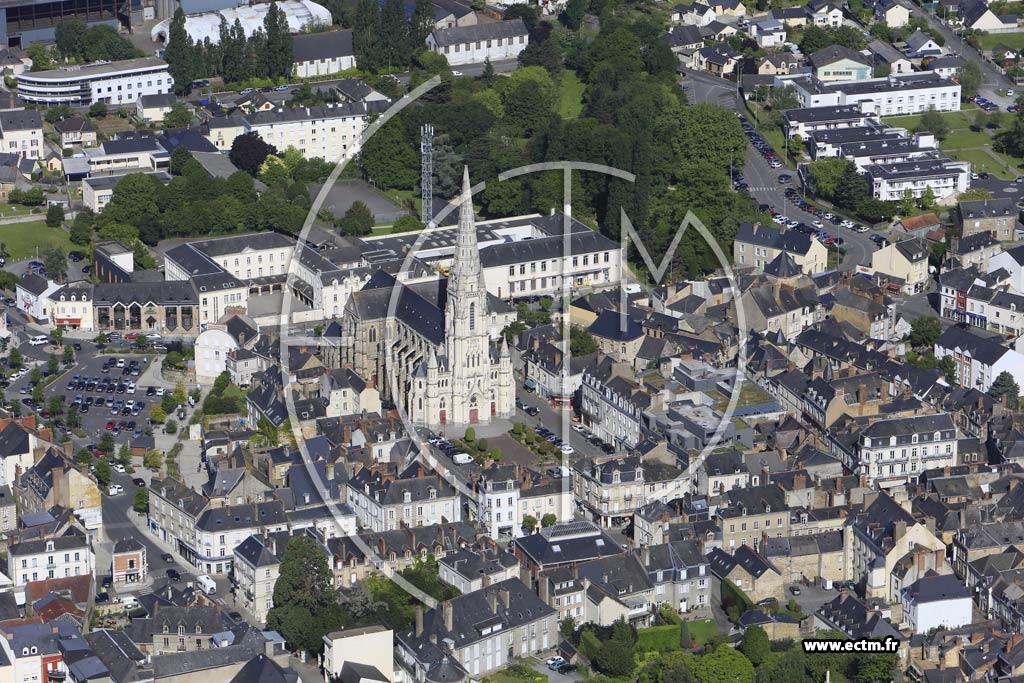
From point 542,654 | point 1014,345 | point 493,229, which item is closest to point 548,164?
point 493,229

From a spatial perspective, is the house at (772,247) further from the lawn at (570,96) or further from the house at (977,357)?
the lawn at (570,96)

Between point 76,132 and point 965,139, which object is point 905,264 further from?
point 76,132

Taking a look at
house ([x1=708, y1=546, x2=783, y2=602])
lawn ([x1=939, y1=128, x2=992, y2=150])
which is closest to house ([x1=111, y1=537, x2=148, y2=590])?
house ([x1=708, y1=546, x2=783, y2=602])

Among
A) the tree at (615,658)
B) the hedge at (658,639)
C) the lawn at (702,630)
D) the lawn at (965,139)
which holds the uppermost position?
the lawn at (965,139)

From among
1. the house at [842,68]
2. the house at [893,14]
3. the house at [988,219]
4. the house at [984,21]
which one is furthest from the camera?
the house at [984,21]

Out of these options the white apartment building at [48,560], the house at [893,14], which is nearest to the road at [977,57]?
the house at [893,14]

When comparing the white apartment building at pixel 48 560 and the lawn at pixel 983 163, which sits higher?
the lawn at pixel 983 163
